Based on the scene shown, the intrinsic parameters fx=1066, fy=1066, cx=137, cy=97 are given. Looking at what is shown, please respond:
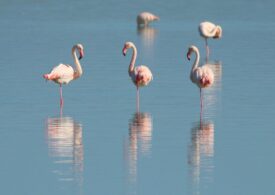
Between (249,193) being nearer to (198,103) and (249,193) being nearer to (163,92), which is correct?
(198,103)

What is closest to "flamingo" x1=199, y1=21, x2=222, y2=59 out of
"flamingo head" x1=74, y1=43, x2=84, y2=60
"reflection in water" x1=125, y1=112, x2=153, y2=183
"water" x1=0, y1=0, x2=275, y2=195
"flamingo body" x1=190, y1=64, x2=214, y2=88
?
"water" x1=0, y1=0, x2=275, y2=195

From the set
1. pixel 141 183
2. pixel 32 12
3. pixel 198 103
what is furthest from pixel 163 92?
pixel 32 12

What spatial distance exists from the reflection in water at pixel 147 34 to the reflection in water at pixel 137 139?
35.4ft

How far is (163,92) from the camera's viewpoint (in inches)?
646

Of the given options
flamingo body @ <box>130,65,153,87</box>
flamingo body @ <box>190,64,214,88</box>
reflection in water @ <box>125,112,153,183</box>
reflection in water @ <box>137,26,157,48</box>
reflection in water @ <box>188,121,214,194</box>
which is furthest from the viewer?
reflection in water @ <box>137,26,157,48</box>

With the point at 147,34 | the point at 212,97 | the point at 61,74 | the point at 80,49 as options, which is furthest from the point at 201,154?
the point at 147,34

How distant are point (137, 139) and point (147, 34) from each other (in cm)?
1647

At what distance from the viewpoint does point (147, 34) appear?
2912 cm

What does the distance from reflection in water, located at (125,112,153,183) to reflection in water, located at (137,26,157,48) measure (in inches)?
424

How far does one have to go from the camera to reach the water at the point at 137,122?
10727mm

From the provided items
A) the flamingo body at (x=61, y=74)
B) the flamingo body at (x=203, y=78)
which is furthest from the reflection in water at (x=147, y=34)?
the flamingo body at (x=203, y=78)

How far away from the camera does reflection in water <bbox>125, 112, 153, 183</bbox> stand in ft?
37.4

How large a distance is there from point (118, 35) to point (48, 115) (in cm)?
1345

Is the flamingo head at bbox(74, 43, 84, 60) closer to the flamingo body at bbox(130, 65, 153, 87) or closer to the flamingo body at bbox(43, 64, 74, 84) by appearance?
the flamingo body at bbox(43, 64, 74, 84)
